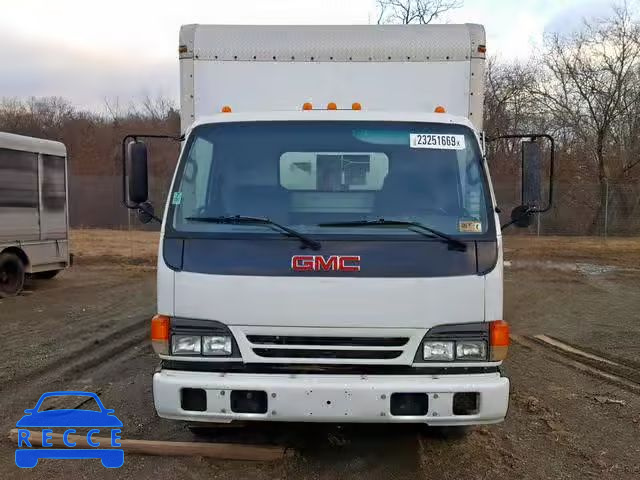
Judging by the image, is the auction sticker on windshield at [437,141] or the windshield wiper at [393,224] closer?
the windshield wiper at [393,224]

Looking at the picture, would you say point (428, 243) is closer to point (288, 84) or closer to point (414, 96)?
point (414, 96)

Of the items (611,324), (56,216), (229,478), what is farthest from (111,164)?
(229,478)

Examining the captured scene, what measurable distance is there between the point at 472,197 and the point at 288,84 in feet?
5.90

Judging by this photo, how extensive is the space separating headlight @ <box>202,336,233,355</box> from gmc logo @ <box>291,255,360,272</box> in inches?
23.5

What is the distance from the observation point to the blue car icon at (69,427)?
408cm

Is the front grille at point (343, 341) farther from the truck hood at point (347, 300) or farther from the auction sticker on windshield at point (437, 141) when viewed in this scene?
the auction sticker on windshield at point (437, 141)

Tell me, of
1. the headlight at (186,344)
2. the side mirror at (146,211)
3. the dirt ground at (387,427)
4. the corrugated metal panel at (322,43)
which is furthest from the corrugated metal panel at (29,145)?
the headlight at (186,344)

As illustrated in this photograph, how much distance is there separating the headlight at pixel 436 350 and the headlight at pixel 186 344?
1.34 meters

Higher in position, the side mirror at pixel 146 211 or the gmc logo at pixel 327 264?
the side mirror at pixel 146 211

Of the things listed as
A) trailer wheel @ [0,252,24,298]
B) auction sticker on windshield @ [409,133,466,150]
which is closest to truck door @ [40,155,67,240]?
trailer wheel @ [0,252,24,298]

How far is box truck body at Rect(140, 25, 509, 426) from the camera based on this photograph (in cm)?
344

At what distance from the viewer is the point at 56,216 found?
454 inches

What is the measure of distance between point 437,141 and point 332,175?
2.36 ft

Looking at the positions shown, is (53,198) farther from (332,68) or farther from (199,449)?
(199,449)
